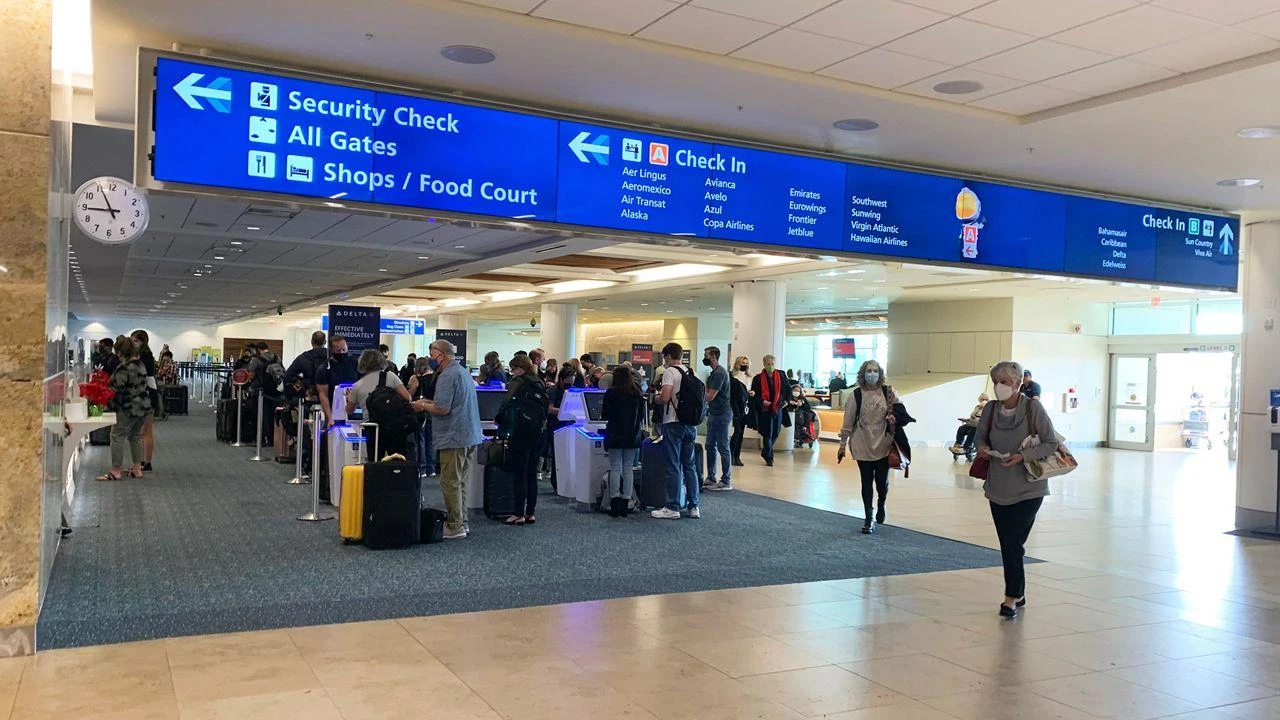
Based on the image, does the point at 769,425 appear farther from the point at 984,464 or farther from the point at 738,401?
the point at 984,464

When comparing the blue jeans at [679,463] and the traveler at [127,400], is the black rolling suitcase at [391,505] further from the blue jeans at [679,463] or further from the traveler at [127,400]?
the traveler at [127,400]

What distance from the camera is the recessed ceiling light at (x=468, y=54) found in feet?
17.6

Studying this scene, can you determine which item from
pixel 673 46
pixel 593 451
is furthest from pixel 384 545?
pixel 673 46

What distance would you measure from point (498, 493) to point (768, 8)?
5.85 m

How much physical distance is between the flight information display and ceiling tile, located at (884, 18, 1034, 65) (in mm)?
1555

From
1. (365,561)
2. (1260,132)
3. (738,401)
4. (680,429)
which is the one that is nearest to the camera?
(1260,132)

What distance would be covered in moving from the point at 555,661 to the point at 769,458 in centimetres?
1041

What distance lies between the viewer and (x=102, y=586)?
6.14 meters

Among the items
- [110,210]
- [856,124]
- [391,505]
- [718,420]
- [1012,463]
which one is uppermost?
[856,124]

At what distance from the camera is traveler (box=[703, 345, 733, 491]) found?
11.9 m

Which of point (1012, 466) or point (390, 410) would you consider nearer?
point (1012, 466)

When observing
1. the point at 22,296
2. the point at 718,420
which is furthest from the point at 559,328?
the point at 22,296

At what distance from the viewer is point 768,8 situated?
4.79 meters

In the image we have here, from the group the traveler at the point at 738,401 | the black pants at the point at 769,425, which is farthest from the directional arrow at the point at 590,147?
the black pants at the point at 769,425
